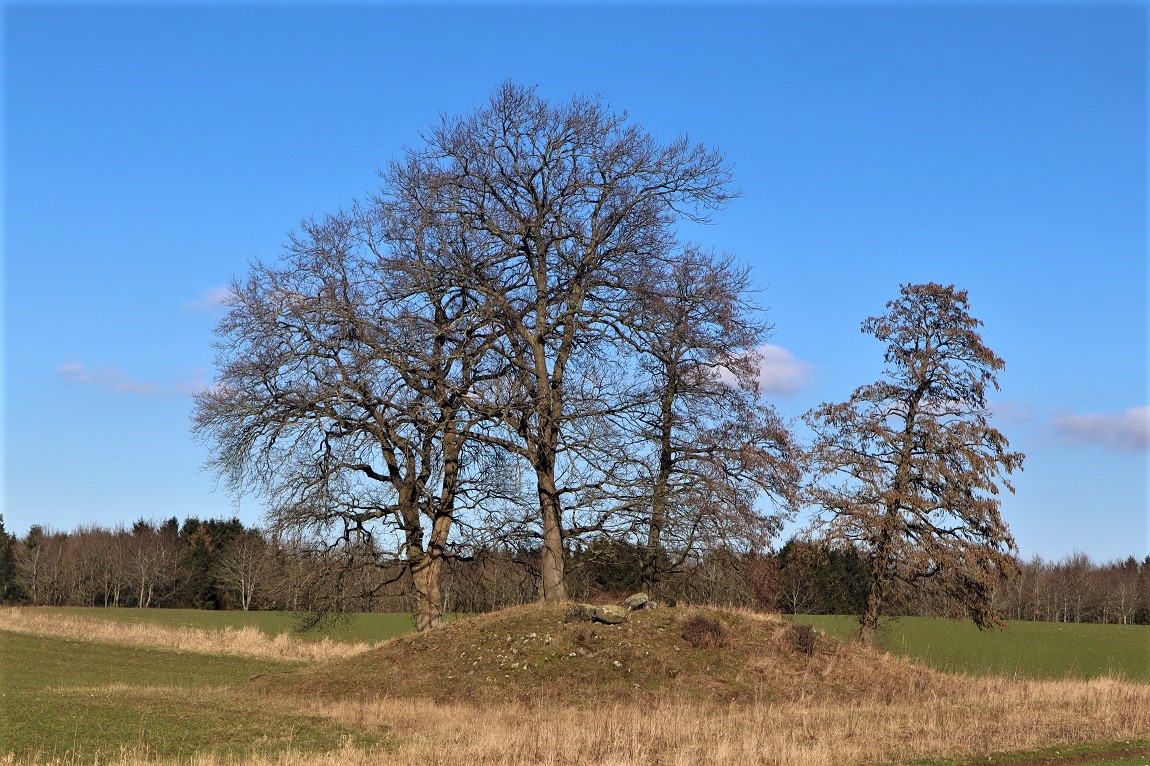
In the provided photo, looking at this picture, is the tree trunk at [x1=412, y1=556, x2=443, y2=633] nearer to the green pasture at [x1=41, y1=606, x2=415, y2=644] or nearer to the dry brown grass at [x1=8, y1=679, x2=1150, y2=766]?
the dry brown grass at [x1=8, y1=679, x2=1150, y2=766]

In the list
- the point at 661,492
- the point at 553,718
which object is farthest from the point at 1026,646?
the point at 553,718

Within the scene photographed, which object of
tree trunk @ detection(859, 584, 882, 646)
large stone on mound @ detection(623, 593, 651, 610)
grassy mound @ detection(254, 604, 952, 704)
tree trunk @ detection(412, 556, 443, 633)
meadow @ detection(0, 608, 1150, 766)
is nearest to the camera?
meadow @ detection(0, 608, 1150, 766)

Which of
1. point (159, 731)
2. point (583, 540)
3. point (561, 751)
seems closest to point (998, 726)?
point (561, 751)

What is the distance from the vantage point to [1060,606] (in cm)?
11100

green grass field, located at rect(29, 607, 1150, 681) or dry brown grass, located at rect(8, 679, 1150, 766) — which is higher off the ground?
dry brown grass, located at rect(8, 679, 1150, 766)

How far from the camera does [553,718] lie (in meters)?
18.2

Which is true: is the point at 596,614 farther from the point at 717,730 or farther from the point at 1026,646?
the point at 1026,646

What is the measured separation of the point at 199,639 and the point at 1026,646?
130ft

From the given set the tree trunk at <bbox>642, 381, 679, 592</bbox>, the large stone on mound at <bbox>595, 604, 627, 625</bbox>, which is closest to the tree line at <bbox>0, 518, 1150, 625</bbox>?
the tree trunk at <bbox>642, 381, 679, 592</bbox>

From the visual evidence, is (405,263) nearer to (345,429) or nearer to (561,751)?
(345,429)

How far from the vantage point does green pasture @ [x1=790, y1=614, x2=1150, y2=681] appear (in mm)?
38625

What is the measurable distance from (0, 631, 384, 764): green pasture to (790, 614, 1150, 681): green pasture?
20.6 m

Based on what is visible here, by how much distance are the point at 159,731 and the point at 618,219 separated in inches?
673

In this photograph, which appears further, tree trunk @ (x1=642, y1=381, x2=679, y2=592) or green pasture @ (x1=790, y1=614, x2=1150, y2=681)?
green pasture @ (x1=790, y1=614, x2=1150, y2=681)
